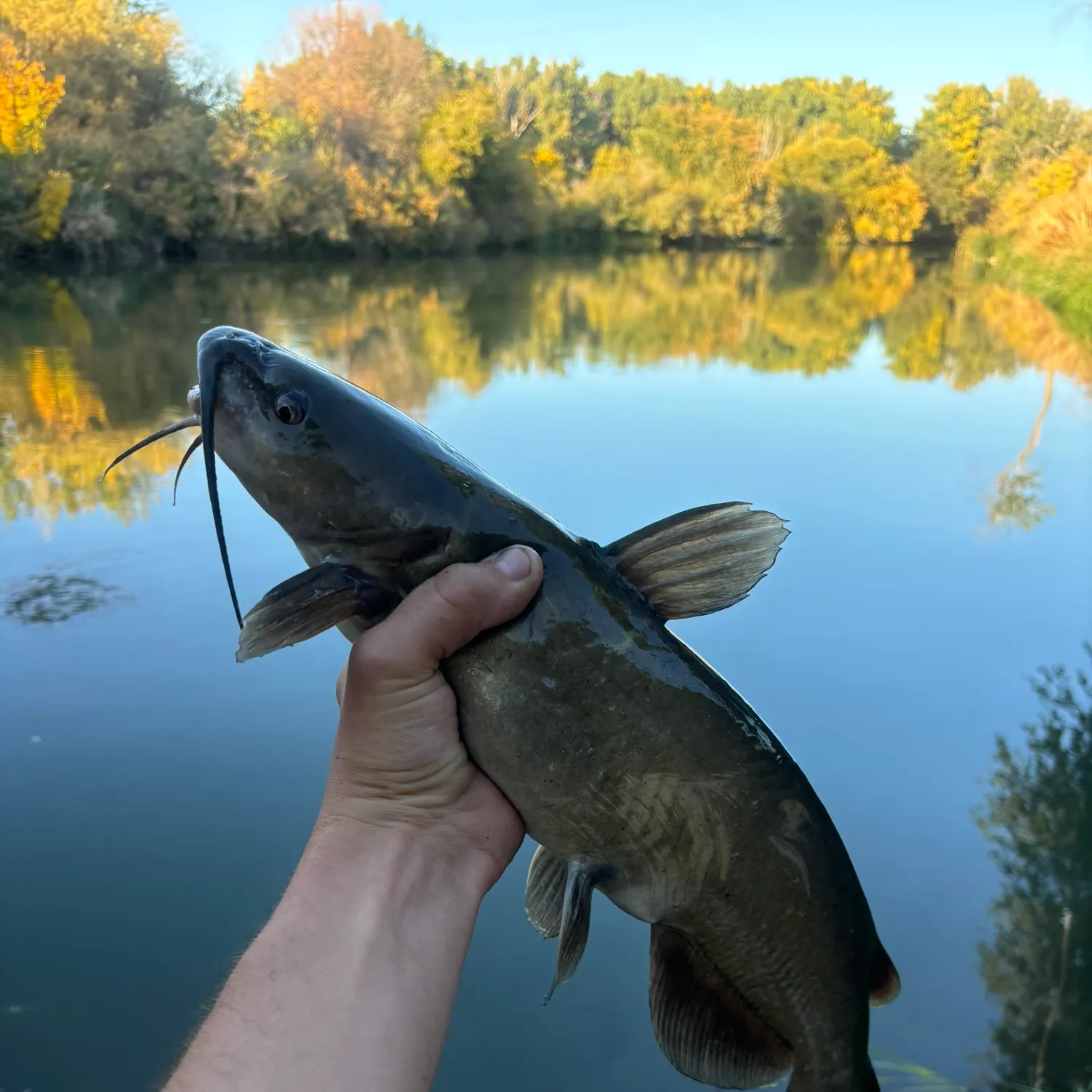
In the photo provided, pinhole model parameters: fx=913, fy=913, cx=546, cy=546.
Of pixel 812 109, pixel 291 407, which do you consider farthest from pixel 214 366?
pixel 812 109

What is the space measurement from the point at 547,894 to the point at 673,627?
4.07 metres

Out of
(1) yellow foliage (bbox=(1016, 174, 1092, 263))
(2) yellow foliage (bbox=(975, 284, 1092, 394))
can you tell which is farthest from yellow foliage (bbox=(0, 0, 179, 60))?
(1) yellow foliage (bbox=(1016, 174, 1092, 263))

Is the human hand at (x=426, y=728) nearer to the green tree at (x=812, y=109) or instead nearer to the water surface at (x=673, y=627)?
the water surface at (x=673, y=627)

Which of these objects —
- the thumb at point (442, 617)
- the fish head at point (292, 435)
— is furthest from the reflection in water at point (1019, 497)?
the fish head at point (292, 435)

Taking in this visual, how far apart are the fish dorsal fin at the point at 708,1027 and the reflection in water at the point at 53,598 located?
4.86 meters

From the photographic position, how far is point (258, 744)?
172 inches

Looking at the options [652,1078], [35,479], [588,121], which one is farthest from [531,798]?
[588,121]

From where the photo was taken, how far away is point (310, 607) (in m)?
1.45

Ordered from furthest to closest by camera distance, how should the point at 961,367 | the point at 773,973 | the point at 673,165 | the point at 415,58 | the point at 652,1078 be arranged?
the point at 673,165, the point at 415,58, the point at 961,367, the point at 652,1078, the point at 773,973

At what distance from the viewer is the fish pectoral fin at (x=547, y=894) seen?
163 centimetres

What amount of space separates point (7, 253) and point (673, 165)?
Answer: 38634 mm

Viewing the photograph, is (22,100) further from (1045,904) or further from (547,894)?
(547,894)

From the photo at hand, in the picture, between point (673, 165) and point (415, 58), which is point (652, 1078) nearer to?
point (415, 58)

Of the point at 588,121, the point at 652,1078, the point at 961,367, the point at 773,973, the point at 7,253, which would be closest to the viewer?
the point at 773,973
